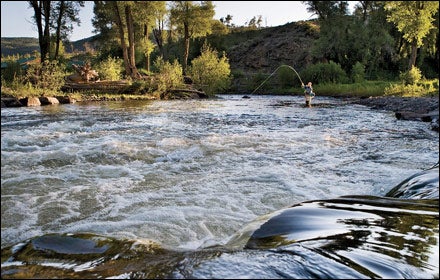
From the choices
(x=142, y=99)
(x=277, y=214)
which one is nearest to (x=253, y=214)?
(x=277, y=214)

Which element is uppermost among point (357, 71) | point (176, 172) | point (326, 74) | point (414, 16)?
point (414, 16)

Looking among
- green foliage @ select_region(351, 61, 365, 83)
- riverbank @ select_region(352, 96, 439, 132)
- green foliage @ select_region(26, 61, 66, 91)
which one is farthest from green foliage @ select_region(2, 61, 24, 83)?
green foliage @ select_region(351, 61, 365, 83)

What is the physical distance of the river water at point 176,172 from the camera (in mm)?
3318

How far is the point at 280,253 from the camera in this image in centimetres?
183

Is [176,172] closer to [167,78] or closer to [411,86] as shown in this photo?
[167,78]

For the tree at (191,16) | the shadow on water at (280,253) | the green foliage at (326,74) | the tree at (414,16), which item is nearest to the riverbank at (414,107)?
the tree at (414,16)

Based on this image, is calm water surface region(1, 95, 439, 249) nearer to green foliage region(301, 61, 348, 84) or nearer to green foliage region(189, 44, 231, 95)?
green foliage region(189, 44, 231, 95)

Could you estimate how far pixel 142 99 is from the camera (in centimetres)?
1852

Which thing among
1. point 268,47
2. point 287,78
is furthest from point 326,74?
point 268,47

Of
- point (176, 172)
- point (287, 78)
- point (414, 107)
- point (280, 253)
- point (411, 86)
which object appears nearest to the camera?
point (280, 253)

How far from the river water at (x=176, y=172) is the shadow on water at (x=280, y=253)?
0.35 m

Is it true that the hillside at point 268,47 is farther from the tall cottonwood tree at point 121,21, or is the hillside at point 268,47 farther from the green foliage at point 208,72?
the tall cottonwood tree at point 121,21

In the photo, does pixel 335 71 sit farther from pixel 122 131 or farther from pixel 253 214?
pixel 253 214

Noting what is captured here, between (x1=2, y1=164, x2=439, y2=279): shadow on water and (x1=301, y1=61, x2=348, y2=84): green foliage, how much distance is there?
2905 cm
